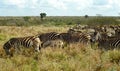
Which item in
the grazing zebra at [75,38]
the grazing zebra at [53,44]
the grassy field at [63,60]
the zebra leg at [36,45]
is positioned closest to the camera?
the grassy field at [63,60]

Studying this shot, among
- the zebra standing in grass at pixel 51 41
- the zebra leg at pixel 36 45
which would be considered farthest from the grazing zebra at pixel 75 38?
the zebra leg at pixel 36 45

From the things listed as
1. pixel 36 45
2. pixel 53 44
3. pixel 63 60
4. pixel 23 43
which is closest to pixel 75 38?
pixel 53 44

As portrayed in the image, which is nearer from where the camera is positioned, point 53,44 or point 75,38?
point 53,44

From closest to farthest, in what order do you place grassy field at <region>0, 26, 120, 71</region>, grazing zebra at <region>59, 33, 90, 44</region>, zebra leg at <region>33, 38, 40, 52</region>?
grassy field at <region>0, 26, 120, 71</region> < zebra leg at <region>33, 38, 40, 52</region> < grazing zebra at <region>59, 33, 90, 44</region>

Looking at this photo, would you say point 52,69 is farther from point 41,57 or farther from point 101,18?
point 101,18

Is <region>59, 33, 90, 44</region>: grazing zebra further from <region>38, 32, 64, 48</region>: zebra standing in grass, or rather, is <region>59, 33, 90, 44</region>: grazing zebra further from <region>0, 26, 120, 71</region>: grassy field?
<region>0, 26, 120, 71</region>: grassy field

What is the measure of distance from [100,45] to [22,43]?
143 inches

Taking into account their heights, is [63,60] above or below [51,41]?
below

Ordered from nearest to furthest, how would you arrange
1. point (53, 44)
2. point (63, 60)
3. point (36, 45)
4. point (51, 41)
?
1. point (63, 60)
2. point (36, 45)
3. point (53, 44)
4. point (51, 41)

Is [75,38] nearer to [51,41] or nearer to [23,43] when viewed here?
[51,41]

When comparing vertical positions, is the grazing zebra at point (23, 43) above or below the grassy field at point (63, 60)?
above

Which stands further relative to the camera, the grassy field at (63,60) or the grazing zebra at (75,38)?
the grazing zebra at (75,38)

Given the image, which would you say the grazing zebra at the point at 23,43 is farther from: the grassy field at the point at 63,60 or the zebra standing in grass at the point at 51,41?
the zebra standing in grass at the point at 51,41

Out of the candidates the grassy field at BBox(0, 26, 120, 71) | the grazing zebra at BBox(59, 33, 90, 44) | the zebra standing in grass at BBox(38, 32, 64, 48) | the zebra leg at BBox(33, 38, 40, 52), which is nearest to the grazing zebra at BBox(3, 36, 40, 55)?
the zebra leg at BBox(33, 38, 40, 52)
